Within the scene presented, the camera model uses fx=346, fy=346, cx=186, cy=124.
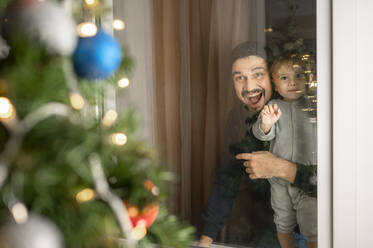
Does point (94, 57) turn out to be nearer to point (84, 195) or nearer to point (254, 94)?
point (84, 195)

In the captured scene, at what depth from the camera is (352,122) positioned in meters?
1.12

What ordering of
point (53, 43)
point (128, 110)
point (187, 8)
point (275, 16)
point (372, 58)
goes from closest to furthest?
point (53, 43) → point (128, 110) → point (372, 58) → point (275, 16) → point (187, 8)

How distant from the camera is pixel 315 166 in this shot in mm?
1182

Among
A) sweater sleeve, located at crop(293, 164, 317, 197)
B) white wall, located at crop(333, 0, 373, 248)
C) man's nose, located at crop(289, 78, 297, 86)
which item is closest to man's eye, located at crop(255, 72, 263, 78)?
man's nose, located at crop(289, 78, 297, 86)

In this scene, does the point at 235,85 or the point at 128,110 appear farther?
the point at 235,85

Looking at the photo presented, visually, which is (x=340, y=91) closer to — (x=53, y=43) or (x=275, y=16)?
(x=275, y=16)

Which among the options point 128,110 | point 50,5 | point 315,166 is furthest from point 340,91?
point 50,5

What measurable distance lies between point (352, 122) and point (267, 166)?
315 mm

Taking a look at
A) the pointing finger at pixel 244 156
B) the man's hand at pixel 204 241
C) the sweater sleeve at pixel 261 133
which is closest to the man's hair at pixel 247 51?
the sweater sleeve at pixel 261 133

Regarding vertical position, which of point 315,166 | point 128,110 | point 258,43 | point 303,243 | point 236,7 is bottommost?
point 303,243

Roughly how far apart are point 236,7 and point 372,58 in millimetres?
488

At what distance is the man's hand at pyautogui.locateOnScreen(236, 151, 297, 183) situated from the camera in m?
1.21

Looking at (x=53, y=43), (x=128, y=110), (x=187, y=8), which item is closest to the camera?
(x=53, y=43)

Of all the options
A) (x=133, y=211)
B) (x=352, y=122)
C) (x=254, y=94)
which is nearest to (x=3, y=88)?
(x=133, y=211)
